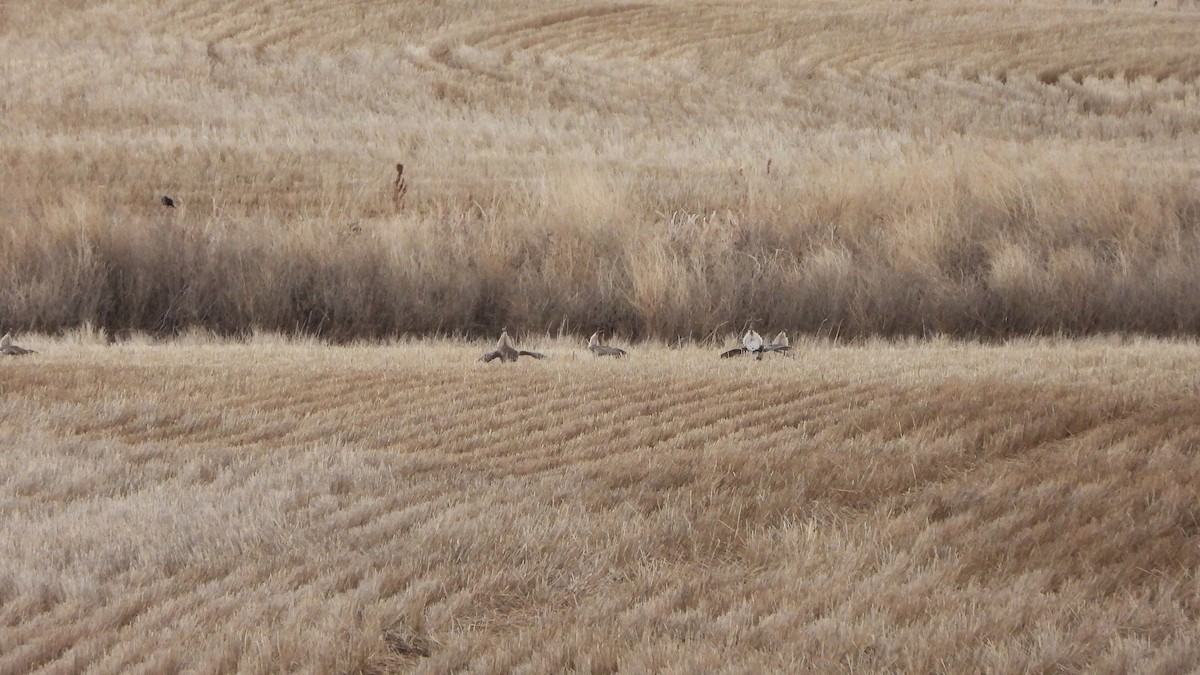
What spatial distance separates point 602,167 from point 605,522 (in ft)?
27.2

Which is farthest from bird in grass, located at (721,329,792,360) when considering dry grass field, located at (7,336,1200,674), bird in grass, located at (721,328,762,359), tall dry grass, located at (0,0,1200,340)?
tall dry grass, located at (0,0,1200,340)

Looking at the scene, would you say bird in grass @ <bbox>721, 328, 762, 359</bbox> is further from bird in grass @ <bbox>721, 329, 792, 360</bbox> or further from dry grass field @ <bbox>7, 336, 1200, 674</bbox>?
dry grass field @ <bbox>7, 336, 1200, 674</bbox>

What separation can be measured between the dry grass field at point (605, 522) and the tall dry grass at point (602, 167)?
2.37 metres

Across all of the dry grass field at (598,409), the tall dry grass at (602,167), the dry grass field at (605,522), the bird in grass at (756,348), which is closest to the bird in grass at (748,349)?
the bird in grass at (756,348)

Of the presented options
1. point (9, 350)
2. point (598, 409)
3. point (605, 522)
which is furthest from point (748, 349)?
point (9, 350)

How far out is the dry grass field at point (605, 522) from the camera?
130 cm

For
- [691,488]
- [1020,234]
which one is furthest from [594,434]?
[1020,234]

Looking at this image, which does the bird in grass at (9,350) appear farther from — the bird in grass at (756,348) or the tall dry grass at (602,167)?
the tall dry grass at (602,167)

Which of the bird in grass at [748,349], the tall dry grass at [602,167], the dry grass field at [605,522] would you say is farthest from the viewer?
the tall dry grass at [602,167]

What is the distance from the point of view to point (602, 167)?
973 cm

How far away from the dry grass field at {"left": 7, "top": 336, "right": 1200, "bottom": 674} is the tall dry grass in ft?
7.77

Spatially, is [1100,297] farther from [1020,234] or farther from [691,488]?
[691,488]

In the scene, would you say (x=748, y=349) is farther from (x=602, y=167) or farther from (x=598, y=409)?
(x=602, y=167)

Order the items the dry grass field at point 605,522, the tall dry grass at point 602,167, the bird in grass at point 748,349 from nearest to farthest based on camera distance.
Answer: the dry grass field at point 605,522
the bird in grass at point 748,349
the tall dry grass at point 602,167
